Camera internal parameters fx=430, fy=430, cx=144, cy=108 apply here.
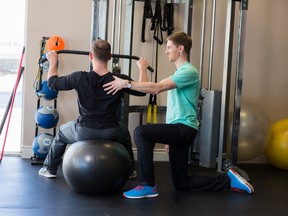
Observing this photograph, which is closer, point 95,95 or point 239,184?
point 95,95

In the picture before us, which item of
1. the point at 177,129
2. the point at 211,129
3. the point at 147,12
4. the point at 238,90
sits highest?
the point at 147,12

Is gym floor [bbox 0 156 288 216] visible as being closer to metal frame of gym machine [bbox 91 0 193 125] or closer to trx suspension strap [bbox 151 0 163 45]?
metal frame of gym machine [bbox 91 0 193 125]

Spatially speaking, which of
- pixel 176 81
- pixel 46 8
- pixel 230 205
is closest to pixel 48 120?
pixel 46 8

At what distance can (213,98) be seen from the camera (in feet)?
15.5

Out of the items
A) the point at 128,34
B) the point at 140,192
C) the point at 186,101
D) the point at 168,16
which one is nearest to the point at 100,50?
the point at 186,101

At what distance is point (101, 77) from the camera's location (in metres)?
3.40

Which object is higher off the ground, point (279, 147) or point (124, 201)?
point (279, 147)

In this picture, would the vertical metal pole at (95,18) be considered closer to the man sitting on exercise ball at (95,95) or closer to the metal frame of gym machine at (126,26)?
the metal frame of gym machine at (126,26)

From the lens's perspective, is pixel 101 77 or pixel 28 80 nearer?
pixel 101 77

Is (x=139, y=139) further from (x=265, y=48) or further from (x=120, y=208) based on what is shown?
(x=265, y=48)

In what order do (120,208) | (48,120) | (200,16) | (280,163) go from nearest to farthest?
(120,208)
(48,120)
(280,163)
(200,16)

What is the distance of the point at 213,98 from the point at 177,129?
1436mm

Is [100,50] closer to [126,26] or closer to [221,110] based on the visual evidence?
[126,26]

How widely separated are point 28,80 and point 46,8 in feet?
2.78
